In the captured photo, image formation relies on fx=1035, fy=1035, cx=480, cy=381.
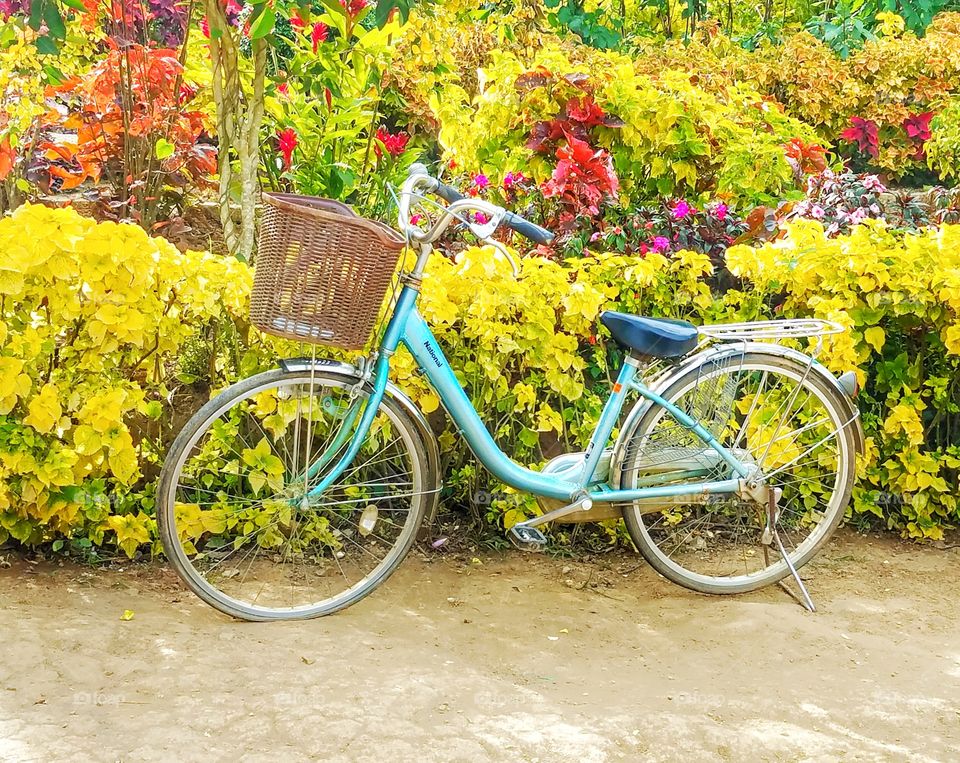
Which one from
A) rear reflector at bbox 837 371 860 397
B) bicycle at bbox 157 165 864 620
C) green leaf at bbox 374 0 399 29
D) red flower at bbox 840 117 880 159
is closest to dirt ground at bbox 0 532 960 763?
bicycle at bbox 157 165 864 620

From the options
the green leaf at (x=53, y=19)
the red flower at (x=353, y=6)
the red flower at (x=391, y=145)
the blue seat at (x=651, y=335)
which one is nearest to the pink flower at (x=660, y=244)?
the blue seat at (x=651, y=335)

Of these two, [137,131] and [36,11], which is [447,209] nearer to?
[36,11]

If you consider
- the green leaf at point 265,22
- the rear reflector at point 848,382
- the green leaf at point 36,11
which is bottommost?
the rear reflector at point 848,382

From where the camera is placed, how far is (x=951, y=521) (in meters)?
3.85

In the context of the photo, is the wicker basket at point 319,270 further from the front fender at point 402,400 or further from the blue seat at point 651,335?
the blue seat at point 651,335

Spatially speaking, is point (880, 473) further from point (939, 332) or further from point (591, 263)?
point (591, 263)

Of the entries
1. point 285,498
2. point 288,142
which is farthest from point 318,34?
point 285,498

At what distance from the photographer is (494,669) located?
2713 mm

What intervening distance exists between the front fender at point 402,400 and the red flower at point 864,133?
546cm

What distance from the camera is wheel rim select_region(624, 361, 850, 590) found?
3154 millimetres

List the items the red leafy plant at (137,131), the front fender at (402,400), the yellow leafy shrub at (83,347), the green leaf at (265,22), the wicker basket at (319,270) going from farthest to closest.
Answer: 1. the red leafy plant at (137,131)
2. the green leaf at (265,22)
3. the yellow leafy shrub at (83,347)
4. the front fender at (402,400)
5. the wicker basket at (319,270)

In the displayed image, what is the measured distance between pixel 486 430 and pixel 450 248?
1.47 metres

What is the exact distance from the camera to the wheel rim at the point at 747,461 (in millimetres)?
3154

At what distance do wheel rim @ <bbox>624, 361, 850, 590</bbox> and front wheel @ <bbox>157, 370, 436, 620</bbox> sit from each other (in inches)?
30.0
